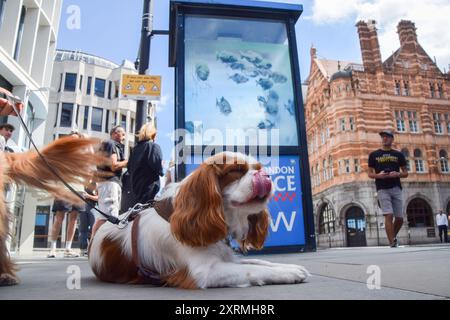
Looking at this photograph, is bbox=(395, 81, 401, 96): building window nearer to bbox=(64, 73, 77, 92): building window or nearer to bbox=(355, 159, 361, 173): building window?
bbox=(355, 159, 361, 173): building window

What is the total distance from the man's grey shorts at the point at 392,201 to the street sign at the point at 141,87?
179 inches

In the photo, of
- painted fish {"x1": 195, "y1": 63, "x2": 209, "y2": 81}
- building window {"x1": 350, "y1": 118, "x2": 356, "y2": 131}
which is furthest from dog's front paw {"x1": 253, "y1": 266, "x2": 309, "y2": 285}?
building window {"x1": 350, "y1": 118, "x2": 356, "y2": 131}

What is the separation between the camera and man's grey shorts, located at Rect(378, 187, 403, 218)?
6754 millimetres

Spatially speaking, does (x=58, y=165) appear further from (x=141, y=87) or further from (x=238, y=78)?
(x=238, y=78)

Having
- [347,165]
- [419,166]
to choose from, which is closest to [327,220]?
[347,165]

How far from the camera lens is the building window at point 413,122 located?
35688 millimetres

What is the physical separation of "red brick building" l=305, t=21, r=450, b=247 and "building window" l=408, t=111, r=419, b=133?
40 mm

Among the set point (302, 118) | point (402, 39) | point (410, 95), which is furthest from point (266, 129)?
point (402, 39)

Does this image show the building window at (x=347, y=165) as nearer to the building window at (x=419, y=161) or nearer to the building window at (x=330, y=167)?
the building window at (x=330, y=167)

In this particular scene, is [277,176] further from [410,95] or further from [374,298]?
[410,95]

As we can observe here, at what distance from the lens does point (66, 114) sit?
117 ft

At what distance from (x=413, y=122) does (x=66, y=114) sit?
3442cm

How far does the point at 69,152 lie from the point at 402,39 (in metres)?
44.6

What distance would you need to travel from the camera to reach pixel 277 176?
23.7ft
